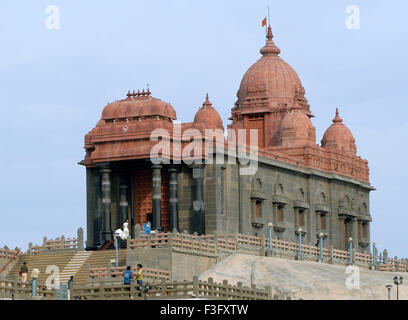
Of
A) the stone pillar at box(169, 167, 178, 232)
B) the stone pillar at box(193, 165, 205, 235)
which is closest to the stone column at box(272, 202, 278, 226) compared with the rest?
the stone pillar at box(193, 165, 205, 235)

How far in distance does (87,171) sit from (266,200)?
12.0 metres

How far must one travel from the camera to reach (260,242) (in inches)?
3248

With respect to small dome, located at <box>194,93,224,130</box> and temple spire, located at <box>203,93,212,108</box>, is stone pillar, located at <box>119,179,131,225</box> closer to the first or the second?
small dome, located at <box>194,93,224,130</box>

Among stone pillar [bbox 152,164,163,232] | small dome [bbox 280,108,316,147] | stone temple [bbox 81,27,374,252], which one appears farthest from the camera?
small dome [bbox 280,108,316,147]

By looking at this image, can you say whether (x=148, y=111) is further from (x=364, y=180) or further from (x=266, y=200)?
(x=364, y=180)

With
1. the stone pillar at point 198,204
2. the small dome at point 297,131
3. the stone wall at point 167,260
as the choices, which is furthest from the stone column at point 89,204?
the small dome at point 297,131

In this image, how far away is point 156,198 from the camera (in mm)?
83500

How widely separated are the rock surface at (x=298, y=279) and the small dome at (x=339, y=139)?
23.0 metres

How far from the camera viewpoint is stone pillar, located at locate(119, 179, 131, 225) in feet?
284

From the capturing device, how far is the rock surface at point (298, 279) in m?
72.4

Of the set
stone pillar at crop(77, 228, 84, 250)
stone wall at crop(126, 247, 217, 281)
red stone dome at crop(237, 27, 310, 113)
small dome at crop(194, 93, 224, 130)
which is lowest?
stone wall at crop(126, 247, 217, 281)

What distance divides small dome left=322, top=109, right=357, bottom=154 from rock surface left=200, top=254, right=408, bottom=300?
2295 cm

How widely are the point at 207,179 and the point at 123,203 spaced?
5.85 m

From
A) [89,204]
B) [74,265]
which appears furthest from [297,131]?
[74,265]
